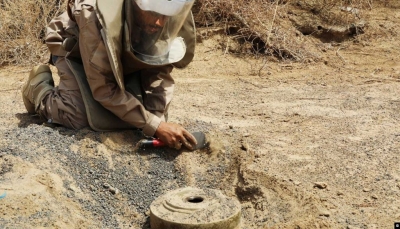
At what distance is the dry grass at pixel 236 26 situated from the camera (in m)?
6.80

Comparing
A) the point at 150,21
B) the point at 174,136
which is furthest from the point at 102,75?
the point at 174,136

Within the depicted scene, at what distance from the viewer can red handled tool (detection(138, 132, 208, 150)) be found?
3836 mm

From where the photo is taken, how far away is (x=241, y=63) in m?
6.66

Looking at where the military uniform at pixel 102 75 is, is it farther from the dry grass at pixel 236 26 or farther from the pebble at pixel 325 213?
the dry grass at pixel 236 26

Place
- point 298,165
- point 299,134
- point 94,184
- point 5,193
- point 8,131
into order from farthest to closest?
1. point 299,134
2. point 8,131
3. point 298,165
4. point 94,184
5. point 5,193

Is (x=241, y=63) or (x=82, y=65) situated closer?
(x=82, y=65)

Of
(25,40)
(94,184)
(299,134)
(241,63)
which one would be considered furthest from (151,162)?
(25,40)

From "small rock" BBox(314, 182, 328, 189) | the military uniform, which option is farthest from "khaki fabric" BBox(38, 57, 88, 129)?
"small rock" BBox(314, 182, 328, 189)

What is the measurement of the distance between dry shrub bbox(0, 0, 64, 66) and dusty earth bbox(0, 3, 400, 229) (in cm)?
136

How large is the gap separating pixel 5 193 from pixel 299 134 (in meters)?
2.07

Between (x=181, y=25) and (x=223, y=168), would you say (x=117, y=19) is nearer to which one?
(x=181, y=25)

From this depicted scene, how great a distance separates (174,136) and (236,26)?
11.3ft

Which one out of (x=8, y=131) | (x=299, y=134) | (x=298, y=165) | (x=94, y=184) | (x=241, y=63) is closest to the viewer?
(x=94, y=184)

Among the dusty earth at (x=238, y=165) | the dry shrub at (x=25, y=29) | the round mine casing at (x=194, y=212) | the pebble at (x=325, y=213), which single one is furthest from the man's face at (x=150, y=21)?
the dry shrub at (x=25, y=29)
